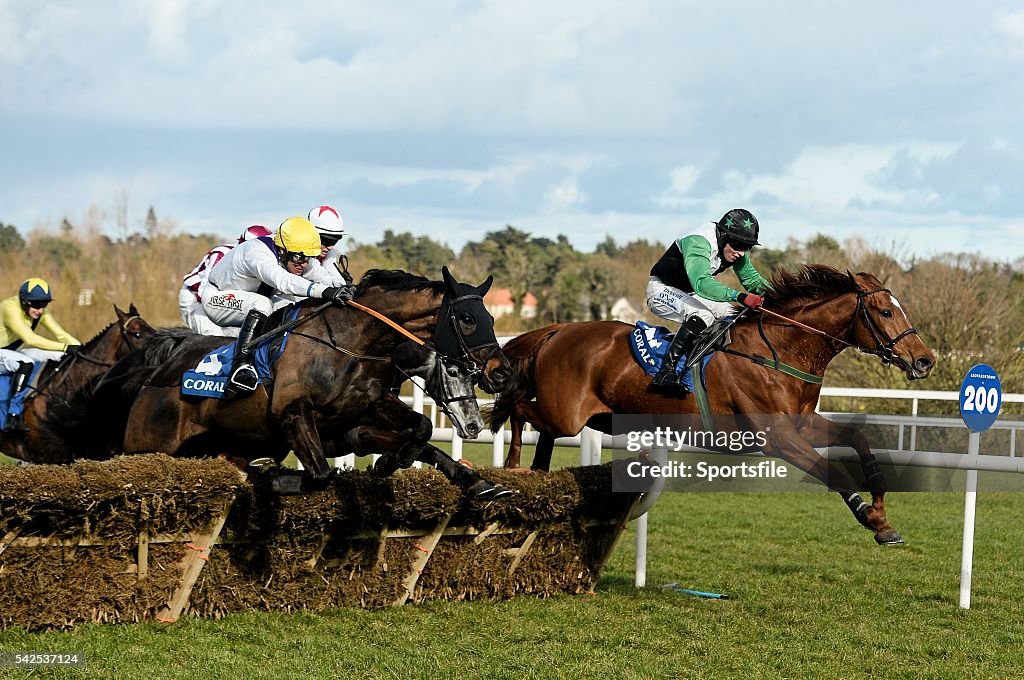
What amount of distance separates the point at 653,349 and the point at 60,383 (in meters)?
3.72

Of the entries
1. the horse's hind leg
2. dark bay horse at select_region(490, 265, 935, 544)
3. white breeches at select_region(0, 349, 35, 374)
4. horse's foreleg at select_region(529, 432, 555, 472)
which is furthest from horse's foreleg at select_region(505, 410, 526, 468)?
white breeches at select_region(0, 349, 35, 374)

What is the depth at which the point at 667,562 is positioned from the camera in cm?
757

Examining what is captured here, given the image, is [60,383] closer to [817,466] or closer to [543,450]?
[543,450]

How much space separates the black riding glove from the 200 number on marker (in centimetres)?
302

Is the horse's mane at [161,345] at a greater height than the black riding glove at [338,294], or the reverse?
the black riding glove at [338,294]

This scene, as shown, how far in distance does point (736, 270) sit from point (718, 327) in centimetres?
56

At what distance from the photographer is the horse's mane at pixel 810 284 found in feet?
21.5

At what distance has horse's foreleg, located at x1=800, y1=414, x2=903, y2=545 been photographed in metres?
5.63

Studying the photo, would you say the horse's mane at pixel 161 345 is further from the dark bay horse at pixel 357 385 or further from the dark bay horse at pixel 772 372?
the dark bay horse at pixel 772 372

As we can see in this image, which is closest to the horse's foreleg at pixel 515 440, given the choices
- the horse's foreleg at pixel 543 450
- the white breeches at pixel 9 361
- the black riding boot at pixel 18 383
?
the horse's foreleg at pixel 543 450

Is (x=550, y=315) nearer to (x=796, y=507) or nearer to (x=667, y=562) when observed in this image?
(x=796, y=507)

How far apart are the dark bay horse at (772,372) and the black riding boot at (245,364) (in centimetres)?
191

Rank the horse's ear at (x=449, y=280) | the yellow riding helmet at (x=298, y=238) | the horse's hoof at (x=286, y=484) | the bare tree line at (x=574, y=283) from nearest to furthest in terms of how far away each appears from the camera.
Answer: the horse's hoof at (x=286, y=484) → the horse's ear at (x=449, y=280) → the yellow riding helmet at (x=298, y=238) → the bare tree line at (x=574, y=283)

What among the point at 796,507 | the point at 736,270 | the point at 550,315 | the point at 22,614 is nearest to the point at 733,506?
the point at 796,507
